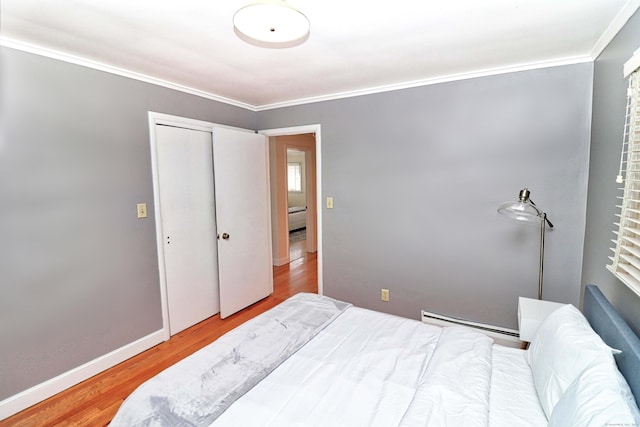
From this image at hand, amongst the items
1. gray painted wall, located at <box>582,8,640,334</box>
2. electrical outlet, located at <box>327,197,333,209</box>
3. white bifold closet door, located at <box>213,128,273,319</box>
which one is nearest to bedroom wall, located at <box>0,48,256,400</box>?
white bifold closet door, located at <box>213,128,273,319</box>

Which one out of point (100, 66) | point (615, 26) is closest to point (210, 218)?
point (100, 66)

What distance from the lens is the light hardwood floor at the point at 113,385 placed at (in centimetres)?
193

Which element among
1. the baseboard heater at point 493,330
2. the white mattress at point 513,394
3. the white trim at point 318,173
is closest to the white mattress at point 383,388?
the white mattress at point 513,394

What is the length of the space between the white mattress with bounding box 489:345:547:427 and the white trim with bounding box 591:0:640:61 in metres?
1.84

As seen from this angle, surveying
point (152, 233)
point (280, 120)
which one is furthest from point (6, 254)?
point (280, 120)

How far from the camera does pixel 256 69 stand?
7.86ft

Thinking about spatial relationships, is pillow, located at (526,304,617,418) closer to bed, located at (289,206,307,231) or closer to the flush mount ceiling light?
the flush mount ceiling light

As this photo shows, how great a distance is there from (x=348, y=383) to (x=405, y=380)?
0.27 m

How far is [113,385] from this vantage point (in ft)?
7.34

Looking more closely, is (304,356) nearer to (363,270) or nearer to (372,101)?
(363,270)

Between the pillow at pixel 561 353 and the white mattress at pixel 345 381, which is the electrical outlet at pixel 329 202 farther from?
the pillow at pixel 561 353

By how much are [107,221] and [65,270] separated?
0.43 meters

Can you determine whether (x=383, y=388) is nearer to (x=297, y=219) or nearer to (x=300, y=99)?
(x=300, y=99)

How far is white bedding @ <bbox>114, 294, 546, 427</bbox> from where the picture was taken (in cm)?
120
